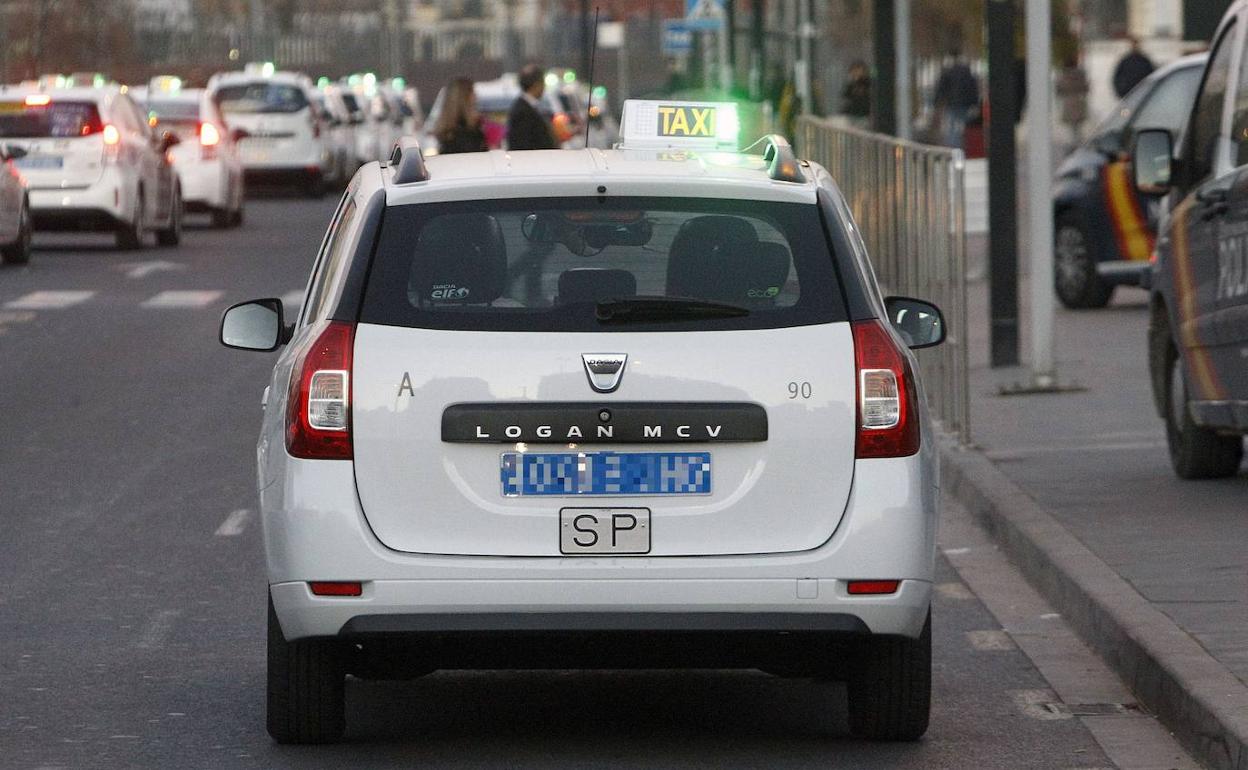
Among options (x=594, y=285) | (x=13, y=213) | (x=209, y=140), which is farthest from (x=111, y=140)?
(x=594, y=285)

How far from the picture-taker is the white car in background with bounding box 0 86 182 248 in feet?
96.9

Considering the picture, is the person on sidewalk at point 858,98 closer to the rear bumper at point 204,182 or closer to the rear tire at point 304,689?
the rear bumper at point 204,182

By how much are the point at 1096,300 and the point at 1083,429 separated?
7.98 meters

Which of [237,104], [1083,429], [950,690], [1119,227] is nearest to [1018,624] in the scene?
[950,690]

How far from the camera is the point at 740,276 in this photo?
7.06 metres

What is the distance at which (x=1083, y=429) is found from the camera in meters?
14.2

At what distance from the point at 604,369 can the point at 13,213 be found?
2080 centimetres

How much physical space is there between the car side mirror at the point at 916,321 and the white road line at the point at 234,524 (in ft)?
13.8

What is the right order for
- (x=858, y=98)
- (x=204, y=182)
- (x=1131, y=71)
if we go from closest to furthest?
(x=1131, y=71)
(x=204, y=182)
(x=858, y=98)

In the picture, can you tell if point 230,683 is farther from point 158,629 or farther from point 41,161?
point 41,161

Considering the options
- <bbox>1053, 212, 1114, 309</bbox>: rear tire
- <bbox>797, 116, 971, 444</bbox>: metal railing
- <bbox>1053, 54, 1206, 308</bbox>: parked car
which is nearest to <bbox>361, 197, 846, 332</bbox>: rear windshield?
<bbox>797, 116, 971, 444</bbox>: metal railing

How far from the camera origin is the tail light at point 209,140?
34.6 metres

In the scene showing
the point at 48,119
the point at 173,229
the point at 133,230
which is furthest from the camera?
the point at 173,229

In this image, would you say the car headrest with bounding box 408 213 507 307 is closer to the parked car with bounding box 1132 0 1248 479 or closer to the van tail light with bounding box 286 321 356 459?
the van tail light with bounding box 286 321 356 459
